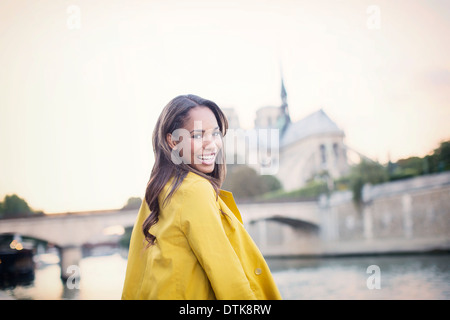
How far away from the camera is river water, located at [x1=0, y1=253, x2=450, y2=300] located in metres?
8.22

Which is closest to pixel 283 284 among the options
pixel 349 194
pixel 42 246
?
pixel 349 194

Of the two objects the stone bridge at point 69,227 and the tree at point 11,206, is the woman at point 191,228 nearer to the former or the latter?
the stone bridge at point 69,227

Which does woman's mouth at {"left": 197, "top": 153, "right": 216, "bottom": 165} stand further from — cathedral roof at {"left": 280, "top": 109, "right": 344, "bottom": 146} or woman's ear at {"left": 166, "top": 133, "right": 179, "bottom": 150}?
cathedral roof at {"left": 280, "top": 109, "right": 344, "bottom": 146}

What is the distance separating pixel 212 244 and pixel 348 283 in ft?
32.2

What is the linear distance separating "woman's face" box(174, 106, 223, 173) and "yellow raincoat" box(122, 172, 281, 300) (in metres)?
0.06

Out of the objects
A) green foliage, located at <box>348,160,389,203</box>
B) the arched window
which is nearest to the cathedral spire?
the arched window

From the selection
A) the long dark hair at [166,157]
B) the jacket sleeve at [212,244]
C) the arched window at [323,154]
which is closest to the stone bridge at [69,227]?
the long dark hair at [166,157]

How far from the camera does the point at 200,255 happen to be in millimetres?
812

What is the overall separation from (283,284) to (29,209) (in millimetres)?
11042

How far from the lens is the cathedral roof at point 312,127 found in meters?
28.3

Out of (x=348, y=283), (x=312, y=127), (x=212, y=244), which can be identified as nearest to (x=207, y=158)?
(x=212, y=244)

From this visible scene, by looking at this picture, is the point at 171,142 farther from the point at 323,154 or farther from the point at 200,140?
the point at 323,154
